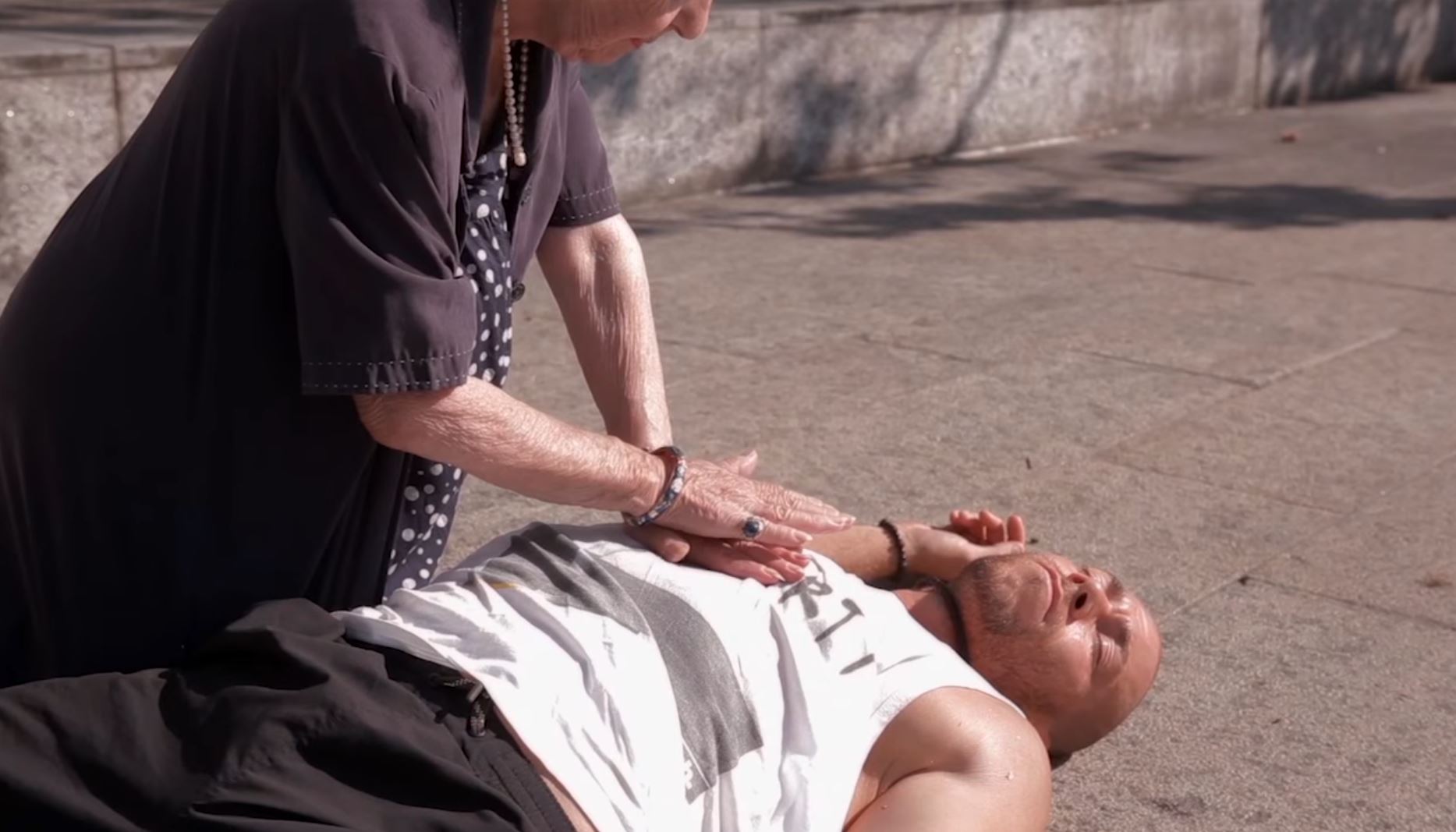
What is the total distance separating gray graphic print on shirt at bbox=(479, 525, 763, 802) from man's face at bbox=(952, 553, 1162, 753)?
2.05 feet

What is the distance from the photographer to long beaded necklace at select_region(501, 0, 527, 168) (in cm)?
270

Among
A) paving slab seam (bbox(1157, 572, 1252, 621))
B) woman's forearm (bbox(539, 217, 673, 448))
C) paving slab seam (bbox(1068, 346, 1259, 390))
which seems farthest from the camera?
paving slab seam (bbox(1068, 346, 1259, 390))

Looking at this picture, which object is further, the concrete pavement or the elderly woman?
the concrete pavement

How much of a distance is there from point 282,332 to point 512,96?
47 cm

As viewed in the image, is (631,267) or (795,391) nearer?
(631,267)

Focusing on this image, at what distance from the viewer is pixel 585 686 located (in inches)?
107

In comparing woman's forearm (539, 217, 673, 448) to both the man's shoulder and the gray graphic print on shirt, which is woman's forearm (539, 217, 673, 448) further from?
the man's shoulder

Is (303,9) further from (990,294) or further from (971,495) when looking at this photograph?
(990,294)

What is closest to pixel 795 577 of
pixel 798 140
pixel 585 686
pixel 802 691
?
pixel 802 691

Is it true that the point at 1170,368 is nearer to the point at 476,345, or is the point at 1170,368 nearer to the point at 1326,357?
the point at 1326,357

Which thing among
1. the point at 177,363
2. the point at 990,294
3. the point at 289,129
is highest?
the point at 289,129

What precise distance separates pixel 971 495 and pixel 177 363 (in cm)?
250

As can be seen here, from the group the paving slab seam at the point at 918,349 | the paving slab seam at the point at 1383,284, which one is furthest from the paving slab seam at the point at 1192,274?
the paving slab seam at the point at 918,349

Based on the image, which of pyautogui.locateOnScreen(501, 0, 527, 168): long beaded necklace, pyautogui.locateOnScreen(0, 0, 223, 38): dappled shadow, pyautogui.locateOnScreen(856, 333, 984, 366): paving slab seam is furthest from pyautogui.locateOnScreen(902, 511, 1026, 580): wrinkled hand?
pyautogui.locateOnScreen(0, 0, 223, 38): dappled shadow
